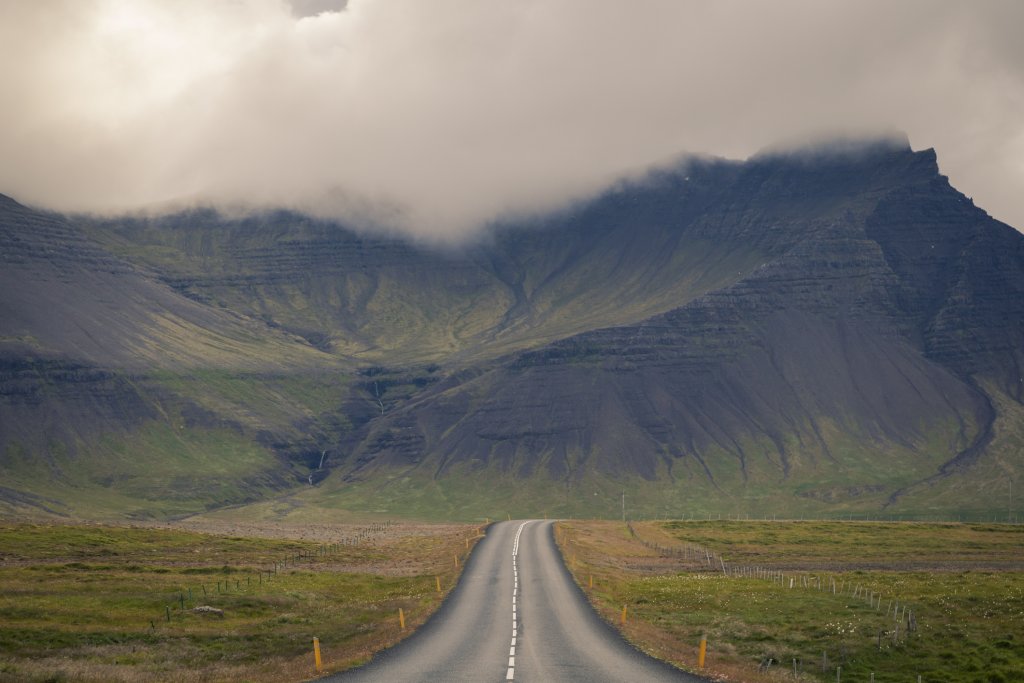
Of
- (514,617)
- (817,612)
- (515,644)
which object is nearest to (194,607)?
(514,617)

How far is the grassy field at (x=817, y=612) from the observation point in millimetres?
41750

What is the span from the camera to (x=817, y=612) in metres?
54.9

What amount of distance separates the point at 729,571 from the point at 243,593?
48766 mm

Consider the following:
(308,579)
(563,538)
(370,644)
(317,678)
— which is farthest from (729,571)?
(317,678)

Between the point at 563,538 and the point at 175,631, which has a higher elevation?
the point at 563,538

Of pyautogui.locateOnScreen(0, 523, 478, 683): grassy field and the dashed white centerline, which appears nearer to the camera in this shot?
the dashed white centerline

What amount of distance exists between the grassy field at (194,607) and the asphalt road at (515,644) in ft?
6.50

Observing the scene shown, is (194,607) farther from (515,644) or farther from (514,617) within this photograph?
(515,644)

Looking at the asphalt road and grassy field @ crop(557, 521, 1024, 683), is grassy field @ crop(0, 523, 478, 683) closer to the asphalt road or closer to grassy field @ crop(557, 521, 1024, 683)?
the asphalt road

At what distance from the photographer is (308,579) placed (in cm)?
7338

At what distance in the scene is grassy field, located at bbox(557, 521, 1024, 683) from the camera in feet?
137

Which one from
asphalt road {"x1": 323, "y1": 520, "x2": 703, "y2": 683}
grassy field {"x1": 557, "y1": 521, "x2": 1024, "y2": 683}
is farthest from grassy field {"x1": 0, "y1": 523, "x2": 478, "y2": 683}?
grassy field {"x1": 557, "y1": 521, "x2": 1024, "y2": 683}

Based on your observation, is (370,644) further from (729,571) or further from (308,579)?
(729,571)

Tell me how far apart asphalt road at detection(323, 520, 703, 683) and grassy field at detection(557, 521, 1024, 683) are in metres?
1.79
